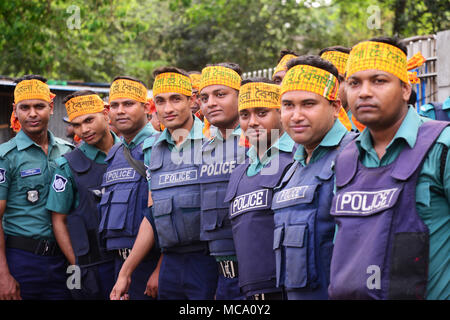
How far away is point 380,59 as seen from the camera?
310 centimetres

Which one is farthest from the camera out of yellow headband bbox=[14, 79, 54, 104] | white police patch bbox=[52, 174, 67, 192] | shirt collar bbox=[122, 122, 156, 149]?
yellow headband bbox=[14, 79, 54, 104]

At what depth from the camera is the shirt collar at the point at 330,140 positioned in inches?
142

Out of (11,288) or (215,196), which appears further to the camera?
(11,288)

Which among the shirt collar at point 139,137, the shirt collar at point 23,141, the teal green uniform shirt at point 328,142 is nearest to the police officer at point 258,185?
the teal green uniform shirt at point 328,142

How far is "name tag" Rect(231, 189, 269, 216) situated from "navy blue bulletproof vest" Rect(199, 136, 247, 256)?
349 millimetres

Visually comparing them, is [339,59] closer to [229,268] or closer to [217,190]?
[217,190]

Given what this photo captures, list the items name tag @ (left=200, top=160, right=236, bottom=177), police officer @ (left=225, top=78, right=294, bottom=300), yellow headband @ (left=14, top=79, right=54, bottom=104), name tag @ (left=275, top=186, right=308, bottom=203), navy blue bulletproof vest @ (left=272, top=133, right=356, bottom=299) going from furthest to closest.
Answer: yellow headband @ (left=14, top=79, right=54, bottom=104) → name tag @ (left=200, top=160, right=236, bottom=177) → police officer @ (left=225, top=78, right=294, bottom=300) → name tag @ (left=275, top=186, right=308, bottom=203) → navy blue bulletproof vest @ (left=272, top=133, right=356, bottom=299)

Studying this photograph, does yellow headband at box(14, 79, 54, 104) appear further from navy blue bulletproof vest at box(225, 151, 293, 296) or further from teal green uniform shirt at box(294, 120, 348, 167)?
teal green uniform shirt at box(294, 120, 348, 167)

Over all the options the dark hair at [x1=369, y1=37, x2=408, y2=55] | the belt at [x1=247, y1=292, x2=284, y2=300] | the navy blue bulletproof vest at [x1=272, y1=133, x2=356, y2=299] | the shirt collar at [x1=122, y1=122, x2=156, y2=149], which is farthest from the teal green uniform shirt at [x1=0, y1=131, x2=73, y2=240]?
the dark hair at [x1=369, y1=37, x2=408, y2=55]

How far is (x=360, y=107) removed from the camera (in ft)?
10.0

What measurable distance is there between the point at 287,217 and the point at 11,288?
3435 mm

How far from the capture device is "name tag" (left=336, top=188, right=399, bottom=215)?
9.13 ft

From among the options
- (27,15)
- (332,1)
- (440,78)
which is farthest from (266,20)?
(440,78)
